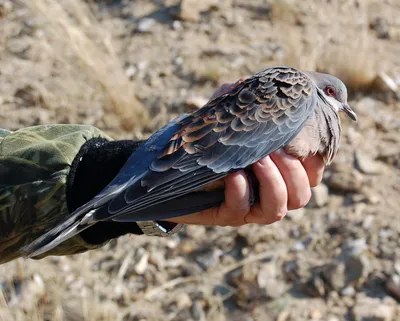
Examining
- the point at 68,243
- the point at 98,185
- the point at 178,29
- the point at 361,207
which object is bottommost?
the point at 361,207

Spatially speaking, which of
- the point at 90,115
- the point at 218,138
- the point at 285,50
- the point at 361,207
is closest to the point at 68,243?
the point at 218,138

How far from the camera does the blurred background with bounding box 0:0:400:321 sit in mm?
4441

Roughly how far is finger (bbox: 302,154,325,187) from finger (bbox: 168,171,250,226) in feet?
1.00

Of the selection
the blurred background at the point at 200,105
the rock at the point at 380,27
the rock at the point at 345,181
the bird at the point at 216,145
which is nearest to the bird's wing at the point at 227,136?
the bird at the point at 216,145

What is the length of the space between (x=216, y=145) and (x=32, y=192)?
2.49 ft

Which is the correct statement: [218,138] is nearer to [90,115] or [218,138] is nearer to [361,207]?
[361,207]

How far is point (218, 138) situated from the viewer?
2664 mm

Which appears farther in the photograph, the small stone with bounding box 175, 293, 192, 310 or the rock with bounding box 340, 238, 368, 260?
the rock with bounding box 340, 238, 368, 260

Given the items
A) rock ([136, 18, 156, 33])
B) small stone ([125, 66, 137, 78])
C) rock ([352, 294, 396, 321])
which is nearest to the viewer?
rock ([352, 294, 396, 321])

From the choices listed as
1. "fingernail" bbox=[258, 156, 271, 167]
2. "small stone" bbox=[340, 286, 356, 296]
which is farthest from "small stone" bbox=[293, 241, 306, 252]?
"fingernail" bbox=[258, 156, 271, 167]

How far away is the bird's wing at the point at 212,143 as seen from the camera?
2500mm

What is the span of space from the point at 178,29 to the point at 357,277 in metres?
3.92

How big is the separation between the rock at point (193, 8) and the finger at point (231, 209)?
5.07 meters

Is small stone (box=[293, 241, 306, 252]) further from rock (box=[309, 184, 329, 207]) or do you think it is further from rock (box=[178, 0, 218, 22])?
rock (box=[178, 0, 218, 22])
